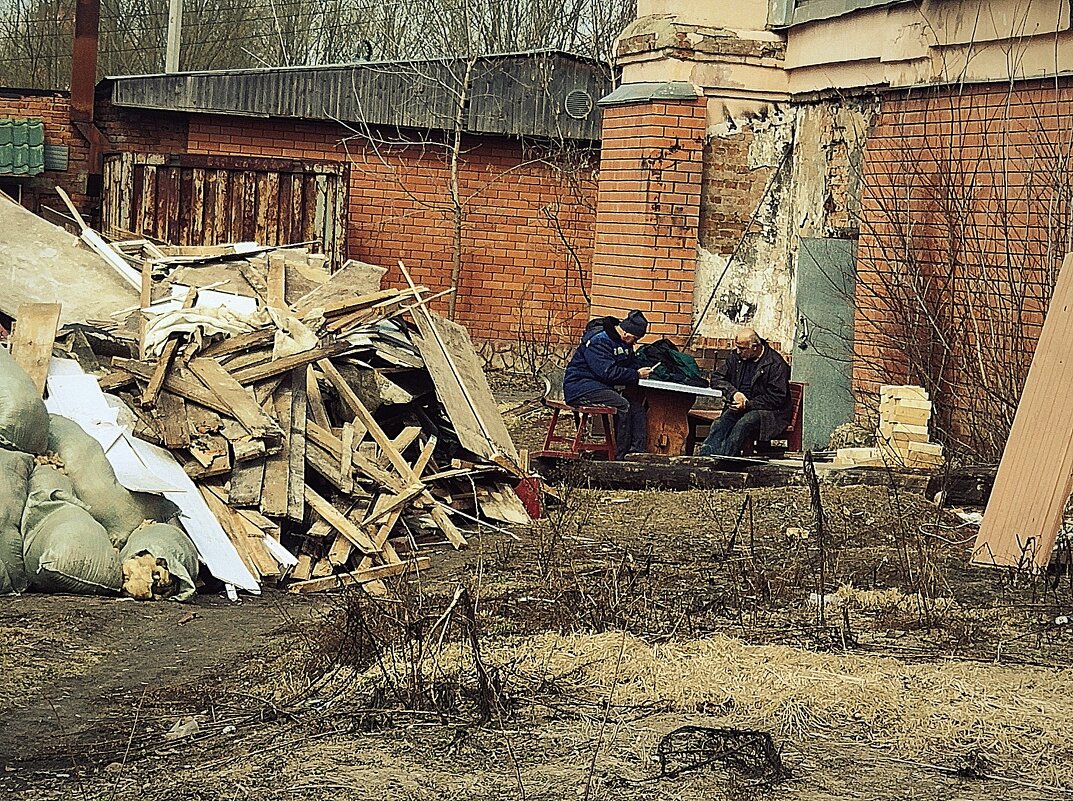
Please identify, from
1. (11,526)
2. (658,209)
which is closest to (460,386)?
(658,209)

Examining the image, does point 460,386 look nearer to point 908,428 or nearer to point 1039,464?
point 908,428

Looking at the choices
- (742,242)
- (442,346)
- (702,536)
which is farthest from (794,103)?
(702,536)

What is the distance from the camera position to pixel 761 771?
390 centimetres

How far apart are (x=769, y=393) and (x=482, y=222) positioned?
7.87 m

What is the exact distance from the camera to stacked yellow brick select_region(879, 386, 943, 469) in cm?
1005

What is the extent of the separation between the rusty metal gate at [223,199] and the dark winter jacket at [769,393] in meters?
7.64

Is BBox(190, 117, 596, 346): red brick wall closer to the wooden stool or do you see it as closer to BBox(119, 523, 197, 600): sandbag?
the wooden stool

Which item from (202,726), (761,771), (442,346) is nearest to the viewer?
(761,771)

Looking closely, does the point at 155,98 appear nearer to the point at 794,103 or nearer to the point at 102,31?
the point at 794,103

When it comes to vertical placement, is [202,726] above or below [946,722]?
below

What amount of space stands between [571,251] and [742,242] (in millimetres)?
5254

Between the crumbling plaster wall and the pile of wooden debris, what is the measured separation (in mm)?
2994

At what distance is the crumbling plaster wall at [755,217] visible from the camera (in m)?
12.6

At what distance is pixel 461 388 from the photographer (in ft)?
33.7
